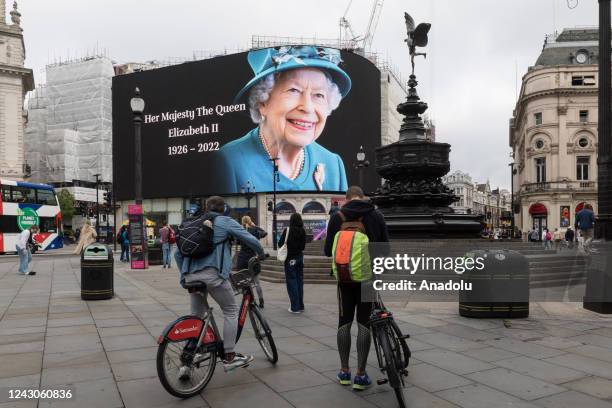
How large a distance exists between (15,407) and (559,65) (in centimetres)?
6038

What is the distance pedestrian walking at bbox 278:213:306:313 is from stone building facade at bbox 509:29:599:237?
1937 inches

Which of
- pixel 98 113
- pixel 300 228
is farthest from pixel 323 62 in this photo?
pixel 300 228

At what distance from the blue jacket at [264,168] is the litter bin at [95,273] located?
146ft

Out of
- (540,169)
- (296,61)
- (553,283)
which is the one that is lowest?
(553,283)

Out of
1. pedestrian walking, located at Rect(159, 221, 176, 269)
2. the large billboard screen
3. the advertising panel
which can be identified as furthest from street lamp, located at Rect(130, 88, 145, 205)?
the advertising panel

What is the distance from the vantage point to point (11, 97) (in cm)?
5516

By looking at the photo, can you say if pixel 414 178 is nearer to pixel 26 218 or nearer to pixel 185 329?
pixel 185 329

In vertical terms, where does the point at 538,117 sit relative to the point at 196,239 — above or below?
above

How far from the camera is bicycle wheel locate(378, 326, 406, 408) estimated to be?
422cm

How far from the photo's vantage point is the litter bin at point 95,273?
10.7m

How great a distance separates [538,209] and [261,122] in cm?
3229

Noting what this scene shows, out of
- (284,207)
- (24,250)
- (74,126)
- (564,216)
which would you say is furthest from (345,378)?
(74,126)

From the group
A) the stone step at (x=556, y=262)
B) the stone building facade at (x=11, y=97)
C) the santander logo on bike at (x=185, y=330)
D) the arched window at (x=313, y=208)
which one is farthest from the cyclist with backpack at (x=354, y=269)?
the stone building facade at (x=11, y=97)

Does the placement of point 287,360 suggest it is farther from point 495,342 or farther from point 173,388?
point 495,342
